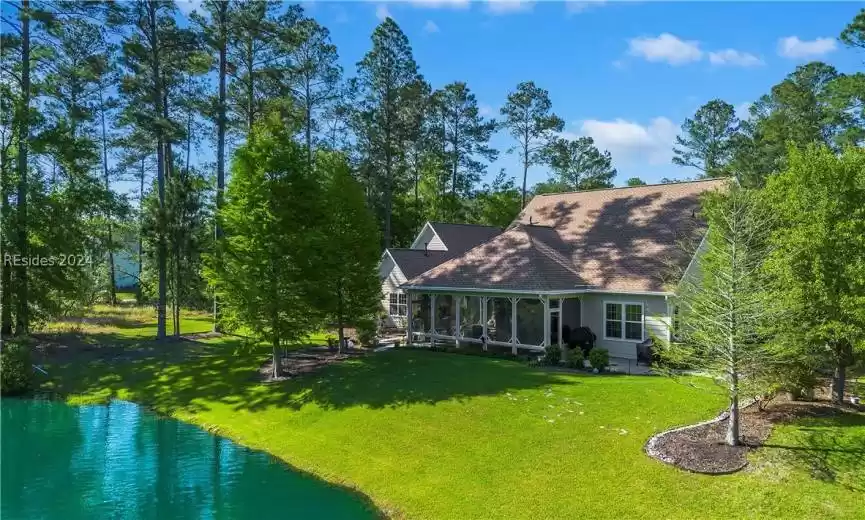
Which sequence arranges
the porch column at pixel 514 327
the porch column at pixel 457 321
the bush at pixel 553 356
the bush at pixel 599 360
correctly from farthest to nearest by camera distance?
the porch column at pixel 457 321
the porch column at pixel 514 327
the bush at pixel 553 356
the bush at pixel 599 360

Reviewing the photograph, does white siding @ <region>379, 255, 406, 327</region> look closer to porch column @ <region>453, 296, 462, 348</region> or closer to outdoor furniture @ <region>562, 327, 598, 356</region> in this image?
porch column @ <region>453, 296, 462, 348</region>

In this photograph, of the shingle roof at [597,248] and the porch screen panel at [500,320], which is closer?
the shingle roof at [597,248]

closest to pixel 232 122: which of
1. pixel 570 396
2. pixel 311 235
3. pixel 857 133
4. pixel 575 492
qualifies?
pixel 311 235

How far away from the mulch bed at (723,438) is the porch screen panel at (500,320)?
1044cm

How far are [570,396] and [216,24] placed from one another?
24.5 meters

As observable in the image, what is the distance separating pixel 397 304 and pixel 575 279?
13.1 m

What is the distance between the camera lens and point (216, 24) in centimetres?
2862

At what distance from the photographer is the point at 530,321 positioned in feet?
74.3

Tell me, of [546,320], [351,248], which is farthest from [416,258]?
[546,320]

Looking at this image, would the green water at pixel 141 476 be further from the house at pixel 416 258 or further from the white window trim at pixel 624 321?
the house at pixel 416 258

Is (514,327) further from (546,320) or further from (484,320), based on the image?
(484,320)

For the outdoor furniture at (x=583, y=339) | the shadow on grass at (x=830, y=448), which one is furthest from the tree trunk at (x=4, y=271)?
the shadow on grass at (x=830, y=448)

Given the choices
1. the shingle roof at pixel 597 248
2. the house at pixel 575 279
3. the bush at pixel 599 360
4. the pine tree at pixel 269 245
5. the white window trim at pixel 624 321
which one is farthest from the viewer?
the shingle roof at pixel 597 248

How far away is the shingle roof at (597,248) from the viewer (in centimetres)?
2238
